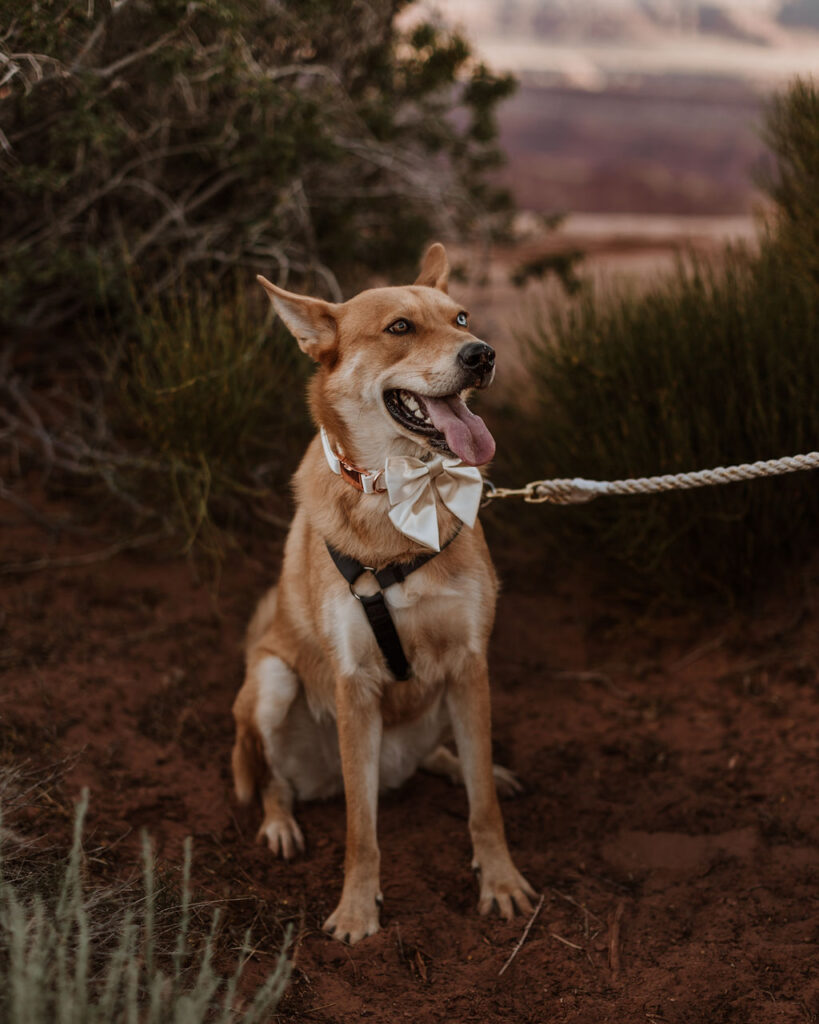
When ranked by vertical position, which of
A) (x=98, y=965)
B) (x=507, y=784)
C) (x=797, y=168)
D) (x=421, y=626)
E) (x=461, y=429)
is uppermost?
(x=797, y=168)

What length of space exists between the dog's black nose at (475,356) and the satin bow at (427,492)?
0.90ft

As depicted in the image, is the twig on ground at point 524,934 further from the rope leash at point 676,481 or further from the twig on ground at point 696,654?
the twig on ground at point 696,654

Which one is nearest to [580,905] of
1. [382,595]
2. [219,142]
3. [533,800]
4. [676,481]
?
[533,800]

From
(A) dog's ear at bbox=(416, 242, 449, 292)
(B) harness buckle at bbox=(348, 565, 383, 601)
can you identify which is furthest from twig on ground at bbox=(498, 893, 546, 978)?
(A) dog's ear at bbox=(416, 242, 449, 292)

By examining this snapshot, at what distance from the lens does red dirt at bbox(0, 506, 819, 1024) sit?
2539mm

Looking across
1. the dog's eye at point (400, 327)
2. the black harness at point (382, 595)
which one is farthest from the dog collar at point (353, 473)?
the dog's eye at point (400, 327)

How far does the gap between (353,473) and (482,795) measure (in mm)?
1164

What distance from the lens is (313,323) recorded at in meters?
2.82

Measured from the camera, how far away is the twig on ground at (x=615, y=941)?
2.59 metres

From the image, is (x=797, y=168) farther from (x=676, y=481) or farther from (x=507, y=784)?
(x=507, y=784)

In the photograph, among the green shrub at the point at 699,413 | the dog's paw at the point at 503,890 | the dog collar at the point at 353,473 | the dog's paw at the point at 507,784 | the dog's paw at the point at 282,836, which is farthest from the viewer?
the green shrub at the point at 699,413

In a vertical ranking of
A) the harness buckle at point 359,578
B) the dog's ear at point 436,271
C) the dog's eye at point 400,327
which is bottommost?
the harness buckle at point 359,578

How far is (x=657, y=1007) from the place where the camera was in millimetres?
2389

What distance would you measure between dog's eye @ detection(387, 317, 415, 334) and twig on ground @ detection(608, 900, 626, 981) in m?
1.97
